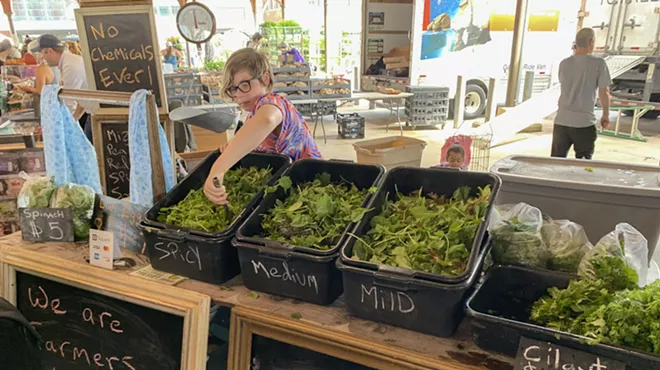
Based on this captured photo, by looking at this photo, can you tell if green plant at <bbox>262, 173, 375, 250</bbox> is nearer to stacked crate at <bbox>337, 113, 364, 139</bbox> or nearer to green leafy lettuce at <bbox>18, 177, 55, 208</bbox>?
green leafy lettuce at <bbox>18, 177, 55, 208</bbox>

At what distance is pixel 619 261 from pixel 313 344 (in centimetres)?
76

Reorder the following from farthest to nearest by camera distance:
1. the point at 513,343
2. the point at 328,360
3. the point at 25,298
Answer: the point at 25,298, the point at 328,360, the point at 513,343

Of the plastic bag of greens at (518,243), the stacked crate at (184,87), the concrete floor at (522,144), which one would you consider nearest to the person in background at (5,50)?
the stacked crate at (184,87)

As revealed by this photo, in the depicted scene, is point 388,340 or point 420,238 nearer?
point 388,340

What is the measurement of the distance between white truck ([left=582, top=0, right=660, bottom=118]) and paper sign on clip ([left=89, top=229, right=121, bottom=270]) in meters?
7.92

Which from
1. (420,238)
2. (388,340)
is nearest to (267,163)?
(420,238)

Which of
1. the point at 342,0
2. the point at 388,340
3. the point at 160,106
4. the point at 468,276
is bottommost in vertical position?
the point at 388,340

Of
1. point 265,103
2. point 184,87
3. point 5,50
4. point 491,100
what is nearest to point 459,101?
point 491,100

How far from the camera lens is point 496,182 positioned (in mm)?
1342

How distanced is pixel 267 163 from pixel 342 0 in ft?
35.7

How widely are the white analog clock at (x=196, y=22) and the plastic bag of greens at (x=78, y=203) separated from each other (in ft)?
15.4

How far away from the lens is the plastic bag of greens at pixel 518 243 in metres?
1.24

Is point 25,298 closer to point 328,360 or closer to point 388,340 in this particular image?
point 328,360

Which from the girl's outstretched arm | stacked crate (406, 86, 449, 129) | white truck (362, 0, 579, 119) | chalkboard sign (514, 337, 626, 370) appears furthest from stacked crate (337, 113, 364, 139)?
chalkboard sign (514, 337, 626, 370)
